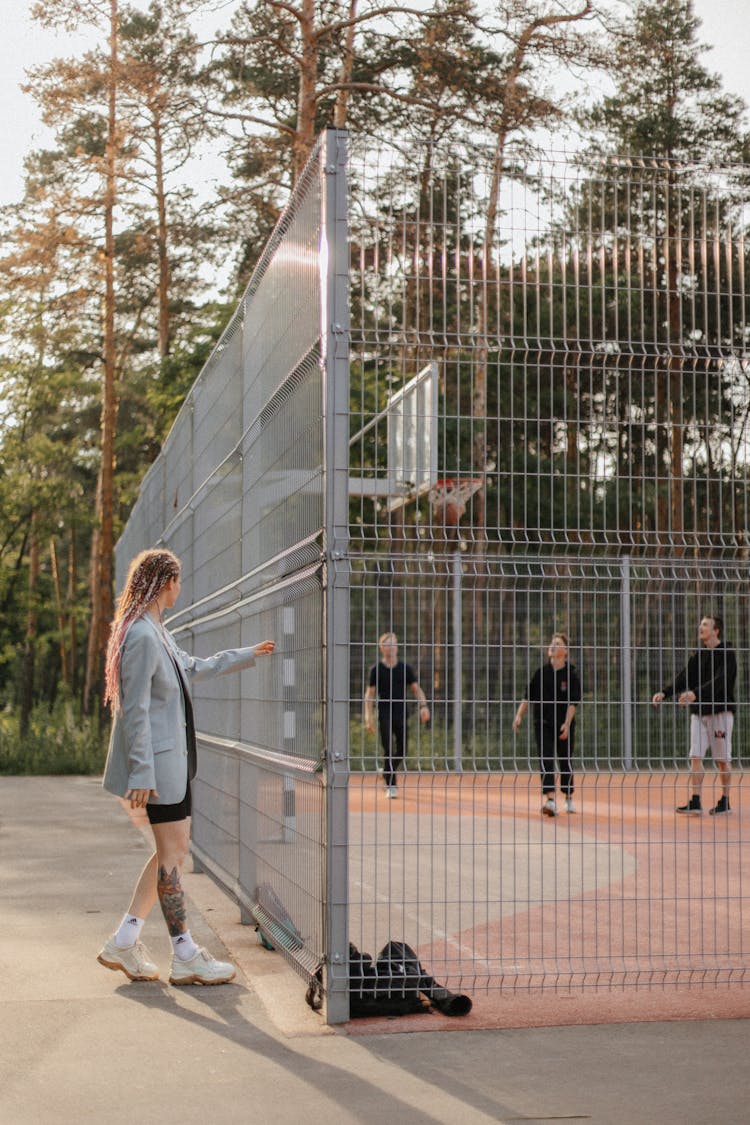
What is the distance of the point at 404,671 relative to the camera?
21.9 feet

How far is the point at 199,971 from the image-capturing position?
274 inches

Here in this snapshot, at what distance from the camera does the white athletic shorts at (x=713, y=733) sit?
6754 millimetres

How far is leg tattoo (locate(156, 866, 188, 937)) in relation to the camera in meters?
6.98

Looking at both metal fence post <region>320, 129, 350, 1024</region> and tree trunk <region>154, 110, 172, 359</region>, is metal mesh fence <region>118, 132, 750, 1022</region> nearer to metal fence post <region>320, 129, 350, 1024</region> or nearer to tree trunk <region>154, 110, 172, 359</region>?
metal fence post <region>320, 129, 350, 1024</region>

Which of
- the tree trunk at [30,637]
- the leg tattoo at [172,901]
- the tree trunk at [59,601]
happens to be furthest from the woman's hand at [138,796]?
the tree trunk at [59,601]

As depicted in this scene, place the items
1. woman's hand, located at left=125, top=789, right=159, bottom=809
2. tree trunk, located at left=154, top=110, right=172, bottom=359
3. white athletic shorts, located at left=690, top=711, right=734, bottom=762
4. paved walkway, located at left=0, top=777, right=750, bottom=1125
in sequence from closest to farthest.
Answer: paved walkway, located at left=0, top=777, right=750, bottom=1125 → woman's hand, located at left=125, top=789, right=159, bottom=809 → white athletic shorts, located at left=690, top=711, right=734, bottom=762 → tree trunk, located at left=154, top=110, right=172, bottom=359

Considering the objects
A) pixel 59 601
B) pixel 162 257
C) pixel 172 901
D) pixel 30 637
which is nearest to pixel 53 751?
pixel 162 257

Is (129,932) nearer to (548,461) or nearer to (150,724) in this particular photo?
(150,724)

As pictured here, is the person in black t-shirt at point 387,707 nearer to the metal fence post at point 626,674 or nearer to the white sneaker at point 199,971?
the metal fence post at point 626,674

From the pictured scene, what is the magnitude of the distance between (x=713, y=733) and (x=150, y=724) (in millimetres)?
2342

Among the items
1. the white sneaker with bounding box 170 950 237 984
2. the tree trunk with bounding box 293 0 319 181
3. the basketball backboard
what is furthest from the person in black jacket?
the tree trunk with bounding box 293 0 319 181

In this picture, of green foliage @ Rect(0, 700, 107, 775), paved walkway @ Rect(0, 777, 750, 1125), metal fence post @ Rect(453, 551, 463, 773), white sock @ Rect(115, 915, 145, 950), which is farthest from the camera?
green foliage @ Rect(0, 700, 107, 775)

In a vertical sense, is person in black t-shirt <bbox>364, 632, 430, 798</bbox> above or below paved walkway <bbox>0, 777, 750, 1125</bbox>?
above

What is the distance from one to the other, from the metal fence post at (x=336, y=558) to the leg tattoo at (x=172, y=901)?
40.0 inches
